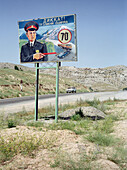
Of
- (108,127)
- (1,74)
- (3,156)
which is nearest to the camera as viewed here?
(3,156)

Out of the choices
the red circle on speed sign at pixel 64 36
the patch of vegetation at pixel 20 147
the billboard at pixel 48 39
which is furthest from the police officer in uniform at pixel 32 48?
the patch of vegetation at pixel 20 147

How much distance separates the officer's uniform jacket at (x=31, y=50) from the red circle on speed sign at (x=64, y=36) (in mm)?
858

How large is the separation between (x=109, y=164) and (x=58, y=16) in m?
7.65

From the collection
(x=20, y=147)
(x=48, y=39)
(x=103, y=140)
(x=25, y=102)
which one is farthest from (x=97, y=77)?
(x=20, y=147)

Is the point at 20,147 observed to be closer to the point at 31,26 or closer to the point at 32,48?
the point at 32,48

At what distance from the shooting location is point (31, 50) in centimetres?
1104

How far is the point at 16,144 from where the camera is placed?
5.93 m

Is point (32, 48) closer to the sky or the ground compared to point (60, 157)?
closer to the sky

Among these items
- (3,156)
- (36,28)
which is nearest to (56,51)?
(36,28)

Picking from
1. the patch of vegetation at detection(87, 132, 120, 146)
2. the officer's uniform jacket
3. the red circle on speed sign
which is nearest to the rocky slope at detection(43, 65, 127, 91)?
the officer's uniform jacket

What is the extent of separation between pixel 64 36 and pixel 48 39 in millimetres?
792

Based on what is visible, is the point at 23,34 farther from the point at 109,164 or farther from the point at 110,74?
the point at 110,74

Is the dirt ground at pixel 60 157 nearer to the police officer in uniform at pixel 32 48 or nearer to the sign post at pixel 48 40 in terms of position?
the sign post at pixel 48 40

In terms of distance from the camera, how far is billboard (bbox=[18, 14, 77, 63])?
34.3 feet
